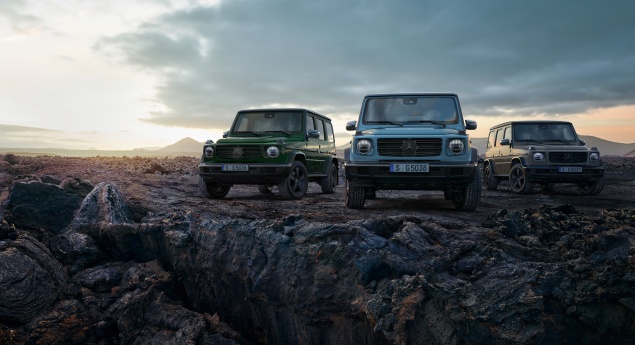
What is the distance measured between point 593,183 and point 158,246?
1088 cm

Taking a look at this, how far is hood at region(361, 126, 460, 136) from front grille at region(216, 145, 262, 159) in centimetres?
257

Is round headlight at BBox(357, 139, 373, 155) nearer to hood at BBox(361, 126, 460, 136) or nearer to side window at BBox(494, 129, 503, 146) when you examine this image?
hood at BBox(361, 126, 460, 136)

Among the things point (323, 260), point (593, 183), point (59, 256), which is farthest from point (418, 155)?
point (593, 183)

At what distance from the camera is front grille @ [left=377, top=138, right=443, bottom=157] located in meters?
6.94

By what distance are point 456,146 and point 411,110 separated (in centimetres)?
129

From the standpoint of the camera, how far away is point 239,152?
29.8 ft

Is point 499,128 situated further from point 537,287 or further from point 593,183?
point 537,287

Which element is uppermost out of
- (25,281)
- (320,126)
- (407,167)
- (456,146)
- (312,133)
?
(320,126)

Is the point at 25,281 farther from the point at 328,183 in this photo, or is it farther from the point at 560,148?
the point at 560,148

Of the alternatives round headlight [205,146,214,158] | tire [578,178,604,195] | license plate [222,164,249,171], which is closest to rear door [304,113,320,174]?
license plate [222,164,249,171]

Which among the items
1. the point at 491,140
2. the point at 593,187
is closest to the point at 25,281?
the point at 593,187

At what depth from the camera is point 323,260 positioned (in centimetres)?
400

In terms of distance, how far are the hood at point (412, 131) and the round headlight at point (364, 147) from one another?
0.77ft

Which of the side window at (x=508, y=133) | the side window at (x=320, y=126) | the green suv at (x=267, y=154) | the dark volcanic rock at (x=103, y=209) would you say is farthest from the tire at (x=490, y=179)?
the dark volcanic rock at (x=103, y=209)
